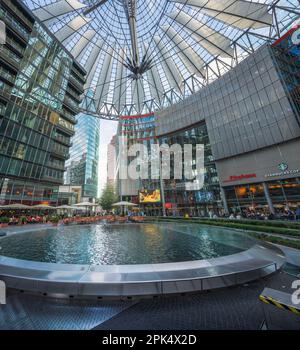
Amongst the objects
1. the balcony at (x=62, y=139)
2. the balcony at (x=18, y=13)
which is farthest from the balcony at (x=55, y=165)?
the balcony at (x=18, y=13)

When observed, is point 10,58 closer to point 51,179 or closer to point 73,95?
point 73,95

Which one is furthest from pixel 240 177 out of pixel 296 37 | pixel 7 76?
pixel 7 76

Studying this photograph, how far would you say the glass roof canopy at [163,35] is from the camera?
82.6ft

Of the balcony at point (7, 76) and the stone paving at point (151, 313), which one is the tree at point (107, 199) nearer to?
the balcony at point (7, 76)

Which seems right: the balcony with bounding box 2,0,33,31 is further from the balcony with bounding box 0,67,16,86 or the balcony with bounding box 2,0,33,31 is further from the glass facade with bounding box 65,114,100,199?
the glass facade with bounding box 65,114,100,199

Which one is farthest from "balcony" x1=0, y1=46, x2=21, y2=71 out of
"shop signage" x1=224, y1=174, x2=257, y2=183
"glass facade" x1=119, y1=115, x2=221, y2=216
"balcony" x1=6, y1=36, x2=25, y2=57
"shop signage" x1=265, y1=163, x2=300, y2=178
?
"shop signage" x1=265, y1=163, x2=300, y2=178

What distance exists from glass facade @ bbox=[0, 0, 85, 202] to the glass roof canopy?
350cm

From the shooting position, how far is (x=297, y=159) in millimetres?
24625

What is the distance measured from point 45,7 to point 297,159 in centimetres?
4788

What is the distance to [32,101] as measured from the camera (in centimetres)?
3241

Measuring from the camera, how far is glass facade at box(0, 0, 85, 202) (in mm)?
28344

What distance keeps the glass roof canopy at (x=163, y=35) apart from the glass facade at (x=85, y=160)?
34815mm
